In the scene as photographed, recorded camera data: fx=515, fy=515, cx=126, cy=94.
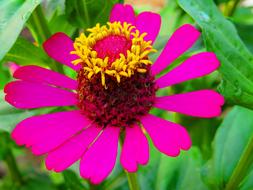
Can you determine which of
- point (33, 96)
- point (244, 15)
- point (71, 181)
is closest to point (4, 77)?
point (71, 181)

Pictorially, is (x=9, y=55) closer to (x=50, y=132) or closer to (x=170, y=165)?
(x=50, y=132)

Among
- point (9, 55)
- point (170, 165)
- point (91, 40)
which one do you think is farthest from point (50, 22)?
point (170, 165)

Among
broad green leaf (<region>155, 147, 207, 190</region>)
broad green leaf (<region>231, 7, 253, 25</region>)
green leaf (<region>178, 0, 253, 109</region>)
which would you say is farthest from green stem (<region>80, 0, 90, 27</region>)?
broad green leaf (<region>231, 7, 253, 25</region>)

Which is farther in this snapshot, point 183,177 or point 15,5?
point 183,177

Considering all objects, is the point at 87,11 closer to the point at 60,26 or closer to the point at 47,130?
the point at 60,26

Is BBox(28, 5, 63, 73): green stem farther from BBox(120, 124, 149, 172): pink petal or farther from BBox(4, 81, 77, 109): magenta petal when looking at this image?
BBox(120, 124, 149, 172): pink petal
